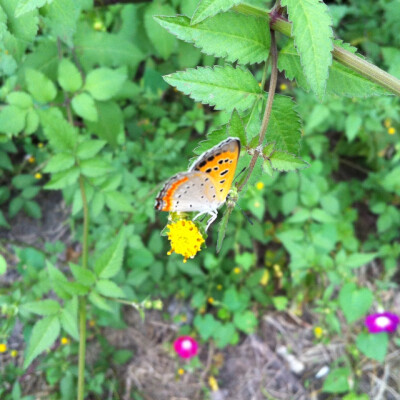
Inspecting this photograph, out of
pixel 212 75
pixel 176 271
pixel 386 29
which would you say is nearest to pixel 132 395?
pixel 176 271

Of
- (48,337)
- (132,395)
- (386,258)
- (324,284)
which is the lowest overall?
(132,395)

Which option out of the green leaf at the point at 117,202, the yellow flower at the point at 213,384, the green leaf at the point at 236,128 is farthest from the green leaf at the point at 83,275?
the yellow flower at the point at 213,384

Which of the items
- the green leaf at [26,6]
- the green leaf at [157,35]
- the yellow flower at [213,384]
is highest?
the green leaf at [26,6]

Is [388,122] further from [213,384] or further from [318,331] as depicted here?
[213,384]

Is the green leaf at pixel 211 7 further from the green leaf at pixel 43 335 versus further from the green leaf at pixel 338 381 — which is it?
the green leaf at pixel 338 381

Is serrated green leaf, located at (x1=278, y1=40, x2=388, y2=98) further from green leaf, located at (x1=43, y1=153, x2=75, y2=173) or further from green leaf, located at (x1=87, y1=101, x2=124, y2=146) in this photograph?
green leaf, located at (x1=87, y1=101, x2=124, y2=146)

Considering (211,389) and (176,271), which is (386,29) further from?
(211,389)
